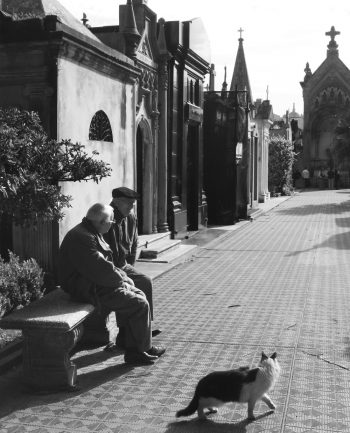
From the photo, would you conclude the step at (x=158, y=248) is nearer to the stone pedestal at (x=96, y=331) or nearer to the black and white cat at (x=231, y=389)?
the stone pedestal at (x=96, y=331)

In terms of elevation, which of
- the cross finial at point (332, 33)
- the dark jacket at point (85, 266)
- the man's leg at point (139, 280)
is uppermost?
the cross finial at point (332, 33)

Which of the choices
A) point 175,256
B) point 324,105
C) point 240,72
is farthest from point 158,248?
point 324,105

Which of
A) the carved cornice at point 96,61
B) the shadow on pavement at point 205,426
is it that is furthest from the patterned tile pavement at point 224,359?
the carved cornice at point 96,61

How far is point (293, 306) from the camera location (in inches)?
327

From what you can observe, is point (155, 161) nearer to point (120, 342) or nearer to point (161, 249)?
point (161, 249)

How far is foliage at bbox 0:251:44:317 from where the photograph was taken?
6621mm

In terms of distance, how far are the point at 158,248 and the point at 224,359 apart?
6364 millimetres

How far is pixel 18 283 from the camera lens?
695 centimetres

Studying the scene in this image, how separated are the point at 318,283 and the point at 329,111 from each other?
46132mm

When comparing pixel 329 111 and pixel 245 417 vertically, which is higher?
pixel 329 111

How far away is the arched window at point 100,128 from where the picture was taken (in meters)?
9.09

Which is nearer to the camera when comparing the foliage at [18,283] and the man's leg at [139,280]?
the man's leg at [139,280]

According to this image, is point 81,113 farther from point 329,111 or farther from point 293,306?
point 329,111

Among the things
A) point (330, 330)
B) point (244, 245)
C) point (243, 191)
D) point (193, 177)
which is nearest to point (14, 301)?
point (330, 330)
